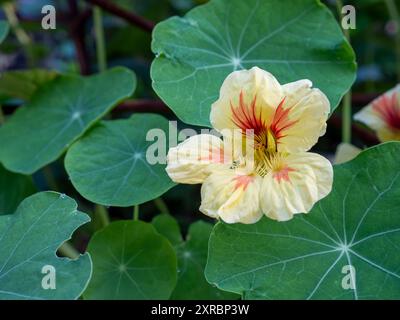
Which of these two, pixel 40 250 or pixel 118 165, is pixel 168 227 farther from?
pixel 40 250

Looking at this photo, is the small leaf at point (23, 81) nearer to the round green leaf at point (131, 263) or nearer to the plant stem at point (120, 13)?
the plant stem at point (120, 13)

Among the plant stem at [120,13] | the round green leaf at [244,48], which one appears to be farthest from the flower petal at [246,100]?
the plant stem at [120,13]

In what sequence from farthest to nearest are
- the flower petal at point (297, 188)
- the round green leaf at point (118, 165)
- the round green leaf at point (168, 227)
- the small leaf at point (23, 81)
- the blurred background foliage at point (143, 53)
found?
the blurred background foliage at point (143, 53), the small leaf at point (23, 81), the round green leaf at point (168, 227), the round green leaf at point (118, 165), the flower petal at point (297, 188)

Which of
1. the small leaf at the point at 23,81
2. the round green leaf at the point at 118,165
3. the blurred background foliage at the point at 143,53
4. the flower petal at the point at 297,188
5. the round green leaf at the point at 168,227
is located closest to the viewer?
the flower petal at the point at 297,188

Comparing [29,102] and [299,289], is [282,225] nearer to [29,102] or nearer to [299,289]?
[299,289]

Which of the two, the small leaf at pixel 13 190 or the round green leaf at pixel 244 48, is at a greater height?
the round green leaf at pixel 244 48

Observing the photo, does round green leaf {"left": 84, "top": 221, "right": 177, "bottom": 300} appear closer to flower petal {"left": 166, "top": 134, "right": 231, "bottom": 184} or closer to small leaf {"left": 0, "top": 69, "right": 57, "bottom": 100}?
flower petal {"left": 166, "top": 134, "right": 231, "bottom": 184}

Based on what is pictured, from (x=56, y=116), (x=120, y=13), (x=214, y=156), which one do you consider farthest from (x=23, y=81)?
(x=214, y=156)

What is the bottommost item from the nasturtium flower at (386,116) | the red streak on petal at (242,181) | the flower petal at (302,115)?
the red streak on petal at (242,181)
